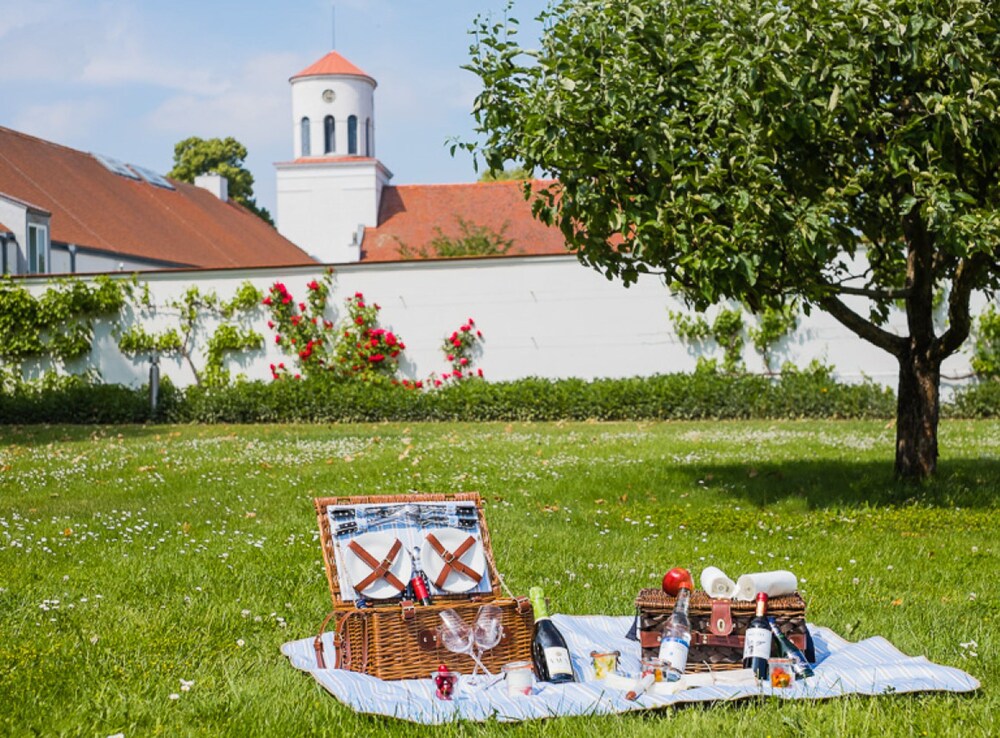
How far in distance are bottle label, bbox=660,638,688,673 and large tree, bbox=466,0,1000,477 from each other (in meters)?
3.65

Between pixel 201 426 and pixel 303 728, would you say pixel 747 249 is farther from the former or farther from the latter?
Result: pixel 201 426

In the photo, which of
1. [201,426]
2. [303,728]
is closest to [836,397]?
[201,426]

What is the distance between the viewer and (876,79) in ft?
27.4

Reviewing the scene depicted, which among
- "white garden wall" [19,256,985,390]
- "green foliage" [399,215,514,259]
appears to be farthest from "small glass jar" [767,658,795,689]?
"green foliage" [399,215,514,259]

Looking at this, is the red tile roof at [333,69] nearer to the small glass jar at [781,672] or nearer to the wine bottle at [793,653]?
the wine bottle at [793,653]

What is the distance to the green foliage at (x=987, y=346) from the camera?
2084 centimetres

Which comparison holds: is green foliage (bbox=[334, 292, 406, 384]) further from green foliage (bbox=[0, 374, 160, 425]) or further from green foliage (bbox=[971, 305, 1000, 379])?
green foliage (bbox=[971, 305, 1000, 379])

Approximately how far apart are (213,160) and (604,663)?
2486 inches

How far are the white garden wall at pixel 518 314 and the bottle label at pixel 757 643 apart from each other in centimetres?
1747

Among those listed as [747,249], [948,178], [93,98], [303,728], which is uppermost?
[93,98]

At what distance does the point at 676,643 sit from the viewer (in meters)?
4.70

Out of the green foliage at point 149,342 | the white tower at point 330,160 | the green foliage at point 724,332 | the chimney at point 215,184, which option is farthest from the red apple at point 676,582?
the chimney at point 215,184

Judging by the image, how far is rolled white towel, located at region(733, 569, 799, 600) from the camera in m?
4.89

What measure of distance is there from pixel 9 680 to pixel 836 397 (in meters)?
17.6
